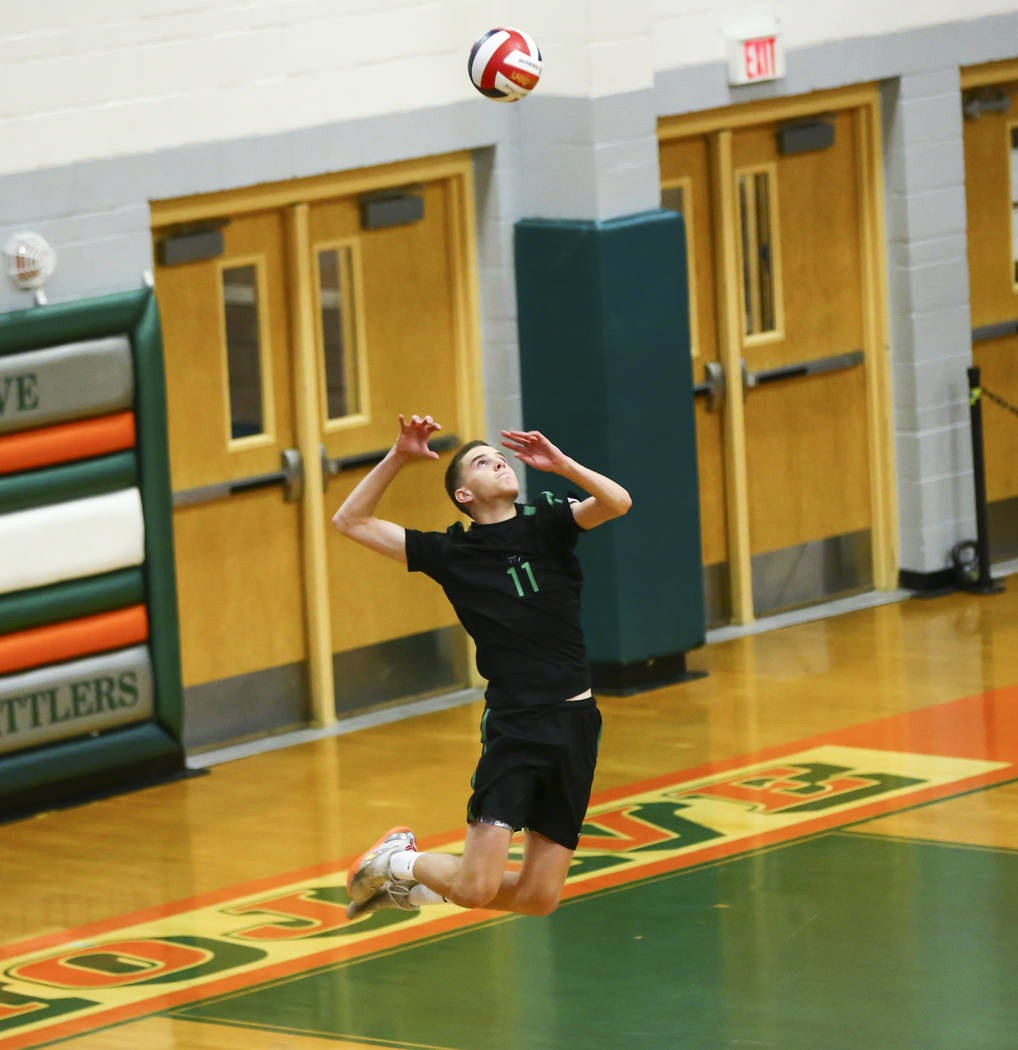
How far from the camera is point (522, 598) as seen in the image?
245 inches

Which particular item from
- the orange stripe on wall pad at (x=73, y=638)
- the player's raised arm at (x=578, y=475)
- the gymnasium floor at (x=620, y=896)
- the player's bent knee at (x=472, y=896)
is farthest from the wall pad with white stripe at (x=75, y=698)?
the player's raised arm at (x=578, y=475)

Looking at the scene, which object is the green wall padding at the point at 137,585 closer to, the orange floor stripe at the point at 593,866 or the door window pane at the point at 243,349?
the door window pane at the point at 243,349

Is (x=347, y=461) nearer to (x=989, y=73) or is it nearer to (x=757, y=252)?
(x=757, y=252)

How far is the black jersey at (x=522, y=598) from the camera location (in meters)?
6.22

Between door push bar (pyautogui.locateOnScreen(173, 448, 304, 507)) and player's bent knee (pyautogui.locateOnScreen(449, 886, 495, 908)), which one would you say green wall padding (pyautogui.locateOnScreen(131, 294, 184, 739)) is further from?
player's bent knee (pyautogui.locateOnScreen(449, 886, 495, 908))

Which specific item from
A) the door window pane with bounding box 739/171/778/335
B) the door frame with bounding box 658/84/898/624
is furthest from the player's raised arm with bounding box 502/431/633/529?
the door window pane with bounding box 739/171/778/335

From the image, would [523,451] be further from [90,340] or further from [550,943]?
[90,340]

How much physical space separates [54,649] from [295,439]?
1.58 metres

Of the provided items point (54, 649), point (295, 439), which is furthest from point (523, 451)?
point (295, 439)

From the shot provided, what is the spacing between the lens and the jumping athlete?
6203 millimetres

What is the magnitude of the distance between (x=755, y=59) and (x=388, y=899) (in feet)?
18.2

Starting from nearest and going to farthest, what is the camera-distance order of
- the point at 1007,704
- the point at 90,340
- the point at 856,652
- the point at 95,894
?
the point at 95,894
the point at 90,340
the point at 1007,704
the point at 856,652

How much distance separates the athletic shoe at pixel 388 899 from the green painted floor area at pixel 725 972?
311 mm

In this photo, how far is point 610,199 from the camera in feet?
33.6
